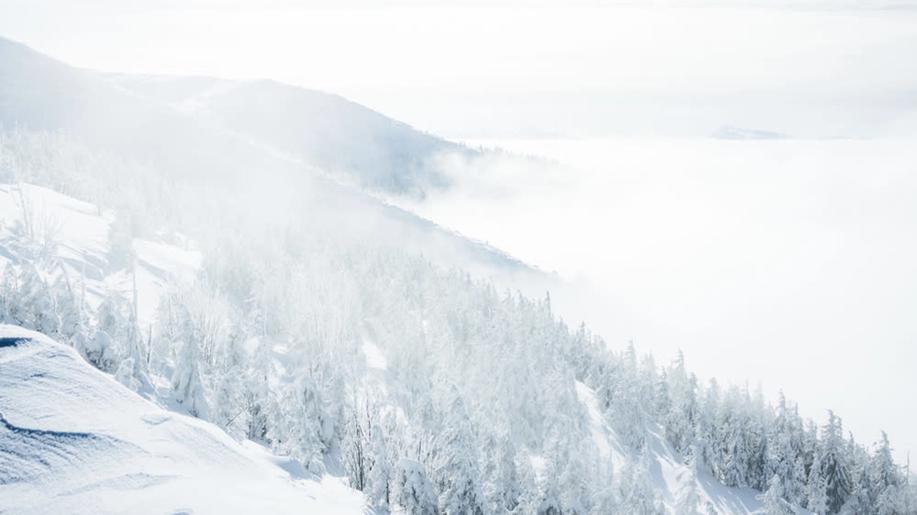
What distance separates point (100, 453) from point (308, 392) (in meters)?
30.6

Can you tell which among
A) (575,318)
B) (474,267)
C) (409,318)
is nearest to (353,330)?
(409,318)

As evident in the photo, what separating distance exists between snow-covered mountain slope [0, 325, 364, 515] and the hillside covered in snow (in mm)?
64

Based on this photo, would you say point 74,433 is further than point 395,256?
No

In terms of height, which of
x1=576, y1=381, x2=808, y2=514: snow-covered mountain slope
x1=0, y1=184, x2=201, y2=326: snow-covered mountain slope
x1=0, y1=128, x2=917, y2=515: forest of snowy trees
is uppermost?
x1=0, y1=184, x2=201, y2=326: snow-covered mountain slope

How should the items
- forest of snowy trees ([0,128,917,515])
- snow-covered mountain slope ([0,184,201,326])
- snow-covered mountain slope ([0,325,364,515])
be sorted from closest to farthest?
snow-covered mountain slope ([0,325,364,515]) < forest of snowy trees ([0,128,917,515]) < snow-covered mountain slope ([0,184,201,326])

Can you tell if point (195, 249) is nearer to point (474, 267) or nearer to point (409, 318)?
point (409, 318)

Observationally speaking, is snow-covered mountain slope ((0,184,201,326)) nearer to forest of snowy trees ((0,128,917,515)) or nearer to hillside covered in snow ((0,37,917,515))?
hillside covered in snow ((0,37,917,515))

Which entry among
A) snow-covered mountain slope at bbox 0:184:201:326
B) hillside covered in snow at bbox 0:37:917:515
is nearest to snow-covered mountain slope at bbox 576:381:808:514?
hillside covered in snow at bbox 0:37:917:515

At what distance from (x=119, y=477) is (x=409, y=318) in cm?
7349

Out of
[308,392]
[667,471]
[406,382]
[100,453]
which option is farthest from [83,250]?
[667,471]

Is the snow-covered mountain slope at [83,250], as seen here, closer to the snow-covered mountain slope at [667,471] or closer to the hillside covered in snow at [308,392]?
the hillside covered in snow at [308,392]

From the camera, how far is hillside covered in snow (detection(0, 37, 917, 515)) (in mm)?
18172

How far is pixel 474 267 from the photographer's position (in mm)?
186875

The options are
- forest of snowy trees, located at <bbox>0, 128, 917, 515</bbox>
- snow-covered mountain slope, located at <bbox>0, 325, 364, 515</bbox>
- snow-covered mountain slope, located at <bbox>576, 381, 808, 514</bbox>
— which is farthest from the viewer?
snow-covered mountain slope, located at <bbox>576, 381, 808, 514</bbox>
